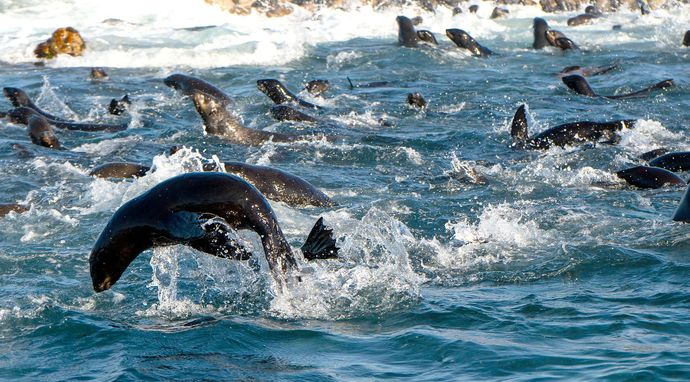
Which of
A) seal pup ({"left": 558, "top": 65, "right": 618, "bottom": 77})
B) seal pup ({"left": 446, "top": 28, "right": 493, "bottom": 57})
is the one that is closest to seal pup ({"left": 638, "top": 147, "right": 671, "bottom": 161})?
seal pup ({"left": 558, "top": 65, "right": 618, "bottom": 77})

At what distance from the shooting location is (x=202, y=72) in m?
19.6

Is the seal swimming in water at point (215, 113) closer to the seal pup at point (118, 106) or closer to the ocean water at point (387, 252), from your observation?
the ocean water at point (387, 252)

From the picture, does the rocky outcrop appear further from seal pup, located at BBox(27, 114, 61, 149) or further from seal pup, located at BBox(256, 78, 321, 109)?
seal pup, located at BBox(27, 114, 61, 149)

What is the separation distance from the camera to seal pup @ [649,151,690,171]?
36.4ft

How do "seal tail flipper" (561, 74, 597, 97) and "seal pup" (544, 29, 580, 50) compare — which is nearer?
"seal tail flipper" (561, 74, 597, 97)

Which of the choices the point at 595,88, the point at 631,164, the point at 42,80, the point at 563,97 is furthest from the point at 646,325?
the point at 42,80

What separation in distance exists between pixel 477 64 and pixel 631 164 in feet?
28.6

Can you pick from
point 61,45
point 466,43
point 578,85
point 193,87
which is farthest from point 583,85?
point 61,45

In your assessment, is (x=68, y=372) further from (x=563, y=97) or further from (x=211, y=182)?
(x=563, y=97)

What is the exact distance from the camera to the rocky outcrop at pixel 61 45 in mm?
21047

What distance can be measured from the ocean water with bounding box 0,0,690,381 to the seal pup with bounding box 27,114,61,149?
17 cm

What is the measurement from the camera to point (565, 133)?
12438mm

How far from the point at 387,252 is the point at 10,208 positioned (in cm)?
366

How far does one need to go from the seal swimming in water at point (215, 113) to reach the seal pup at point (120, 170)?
134cm
